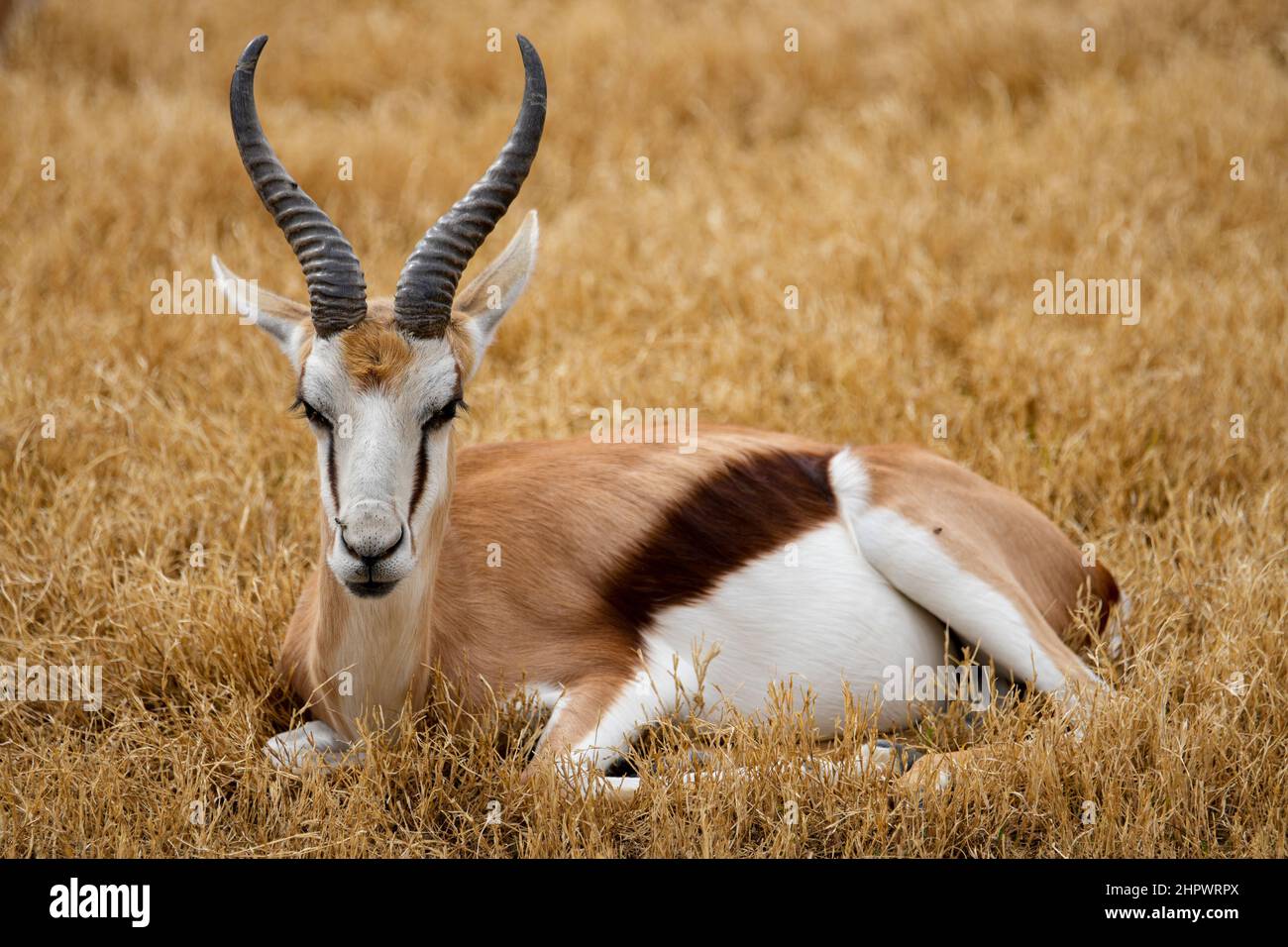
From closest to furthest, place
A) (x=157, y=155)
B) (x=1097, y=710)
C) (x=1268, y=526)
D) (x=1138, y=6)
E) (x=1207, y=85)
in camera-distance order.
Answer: (x=1097, y=710), (x=1268, y=526), (x=157, y=155), (x=1207, y=85), (x=1138, y=6)

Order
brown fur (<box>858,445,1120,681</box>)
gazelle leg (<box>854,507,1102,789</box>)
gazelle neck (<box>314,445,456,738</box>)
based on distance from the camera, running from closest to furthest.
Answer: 1. gazelle neck (<box>314,445,456,738</box>)
2. gazelle leg (<box>854,507,1102,789</box>)
3. brown fur (<box>858,445,1120,681</box>)

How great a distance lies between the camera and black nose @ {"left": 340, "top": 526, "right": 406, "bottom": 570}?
318 centimetres

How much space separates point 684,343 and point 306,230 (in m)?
3.04

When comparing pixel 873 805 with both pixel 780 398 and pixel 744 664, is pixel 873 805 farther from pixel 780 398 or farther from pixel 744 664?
pixel 780 398

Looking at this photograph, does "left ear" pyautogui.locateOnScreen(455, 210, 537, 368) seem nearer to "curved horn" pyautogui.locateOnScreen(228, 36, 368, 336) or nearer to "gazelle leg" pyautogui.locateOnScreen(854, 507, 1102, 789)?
"curved horn" pyautogui.locateOnScreen(228, 36, 368, 336)

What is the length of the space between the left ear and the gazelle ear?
1.47ft

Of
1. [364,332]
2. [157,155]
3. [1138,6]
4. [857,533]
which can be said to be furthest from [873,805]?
[1138,6]

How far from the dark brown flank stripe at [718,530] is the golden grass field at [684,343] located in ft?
1.37

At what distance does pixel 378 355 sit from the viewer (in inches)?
133

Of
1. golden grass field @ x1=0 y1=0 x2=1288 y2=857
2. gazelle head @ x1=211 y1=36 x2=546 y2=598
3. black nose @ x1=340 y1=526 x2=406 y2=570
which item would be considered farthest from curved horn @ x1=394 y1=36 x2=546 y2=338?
golden grass field @ x1=0 y1=0 x2=1288 y2=857

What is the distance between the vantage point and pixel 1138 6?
9.54 metres

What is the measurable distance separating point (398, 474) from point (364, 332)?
40cm

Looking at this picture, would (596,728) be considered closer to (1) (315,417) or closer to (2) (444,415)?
(2) (444,415)

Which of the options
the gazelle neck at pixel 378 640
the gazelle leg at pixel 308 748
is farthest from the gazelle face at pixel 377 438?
the gazelle leg at pixel 308 748
